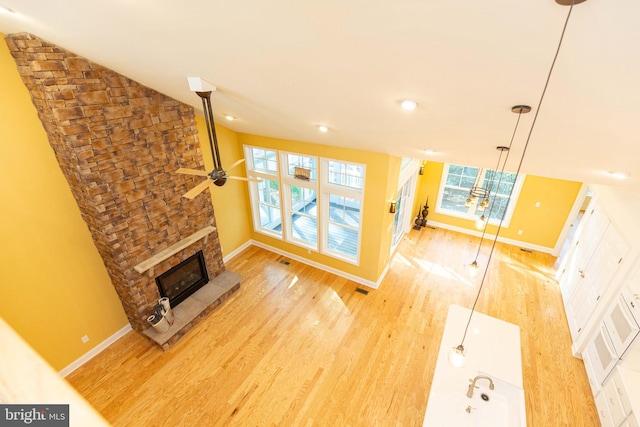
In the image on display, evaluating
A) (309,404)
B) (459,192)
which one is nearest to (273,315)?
(309,404)

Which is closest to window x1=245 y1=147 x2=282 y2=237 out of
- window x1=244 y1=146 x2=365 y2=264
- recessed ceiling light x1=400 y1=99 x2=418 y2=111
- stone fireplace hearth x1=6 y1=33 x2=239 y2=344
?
window x1=244 y1=146 x2=365 y2=264

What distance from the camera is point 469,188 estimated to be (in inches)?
291

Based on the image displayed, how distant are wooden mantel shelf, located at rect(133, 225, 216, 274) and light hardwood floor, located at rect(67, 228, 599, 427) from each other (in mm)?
1323

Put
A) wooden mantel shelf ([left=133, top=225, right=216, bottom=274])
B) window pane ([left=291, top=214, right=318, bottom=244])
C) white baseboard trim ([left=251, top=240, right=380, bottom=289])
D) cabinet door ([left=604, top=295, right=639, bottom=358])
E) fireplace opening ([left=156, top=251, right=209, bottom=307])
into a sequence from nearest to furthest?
cabinet door ([left=604, top=295, right=639, bottom=358]), wooden mantel shelf ([left=133, top=225, right=216, bottom=274]), fireplace opening ([left=156, top=251, right=209, bottom=307]), white baseboard trim ([left=251, top=240, right=380, bottom=289]), window pane ([left=291, top=214, right=318, bottom=244])

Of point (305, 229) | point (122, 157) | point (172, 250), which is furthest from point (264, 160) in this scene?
point (122, 157)

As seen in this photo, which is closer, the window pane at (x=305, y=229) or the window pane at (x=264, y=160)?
the window pane at (x=264, y=160)

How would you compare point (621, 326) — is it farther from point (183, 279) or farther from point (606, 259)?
point (183, 279)

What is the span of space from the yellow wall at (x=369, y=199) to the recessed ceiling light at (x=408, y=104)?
2.15 m

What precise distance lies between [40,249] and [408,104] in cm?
463

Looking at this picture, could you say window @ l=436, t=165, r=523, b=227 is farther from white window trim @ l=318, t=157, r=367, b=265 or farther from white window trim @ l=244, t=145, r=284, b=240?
white window trim @ l=244, t=145, r=284, b=240

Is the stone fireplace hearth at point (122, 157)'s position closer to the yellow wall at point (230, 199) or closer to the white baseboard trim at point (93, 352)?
the white baseboard trim at point (93, 352)

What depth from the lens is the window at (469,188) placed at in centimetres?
702

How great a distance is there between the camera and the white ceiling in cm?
132

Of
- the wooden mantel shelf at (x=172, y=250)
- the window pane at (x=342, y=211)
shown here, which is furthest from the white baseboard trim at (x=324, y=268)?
the wooden mantel shelf at (x=172, y=250)
